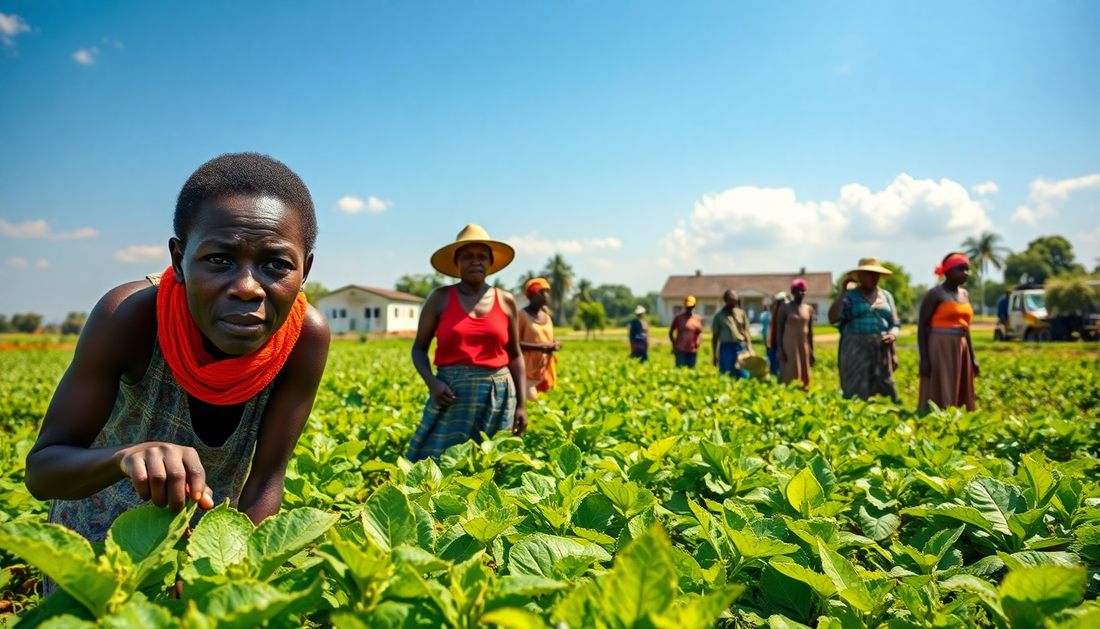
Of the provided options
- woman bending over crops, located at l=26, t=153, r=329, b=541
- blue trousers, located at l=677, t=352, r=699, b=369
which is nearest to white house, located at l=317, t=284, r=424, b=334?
blue trousers, located at l=677, t=352, r=699, b=369

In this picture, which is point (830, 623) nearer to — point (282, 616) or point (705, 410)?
point (282, 616)

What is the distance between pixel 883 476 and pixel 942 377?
461 centimetres

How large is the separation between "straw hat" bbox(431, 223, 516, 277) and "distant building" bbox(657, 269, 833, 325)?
57.2 metres

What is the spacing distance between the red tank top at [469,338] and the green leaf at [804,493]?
7.76ft

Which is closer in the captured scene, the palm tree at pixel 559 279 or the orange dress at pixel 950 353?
the orange dress at pixel 950 353

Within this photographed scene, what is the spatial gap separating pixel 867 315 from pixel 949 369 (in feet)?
3.04

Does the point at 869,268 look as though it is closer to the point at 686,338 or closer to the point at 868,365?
the point at 868,365

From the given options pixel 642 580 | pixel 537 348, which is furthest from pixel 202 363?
pixel 537 348

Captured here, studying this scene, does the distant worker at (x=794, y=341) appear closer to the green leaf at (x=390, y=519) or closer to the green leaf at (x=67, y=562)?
the green leaf at (x=390, y=519)

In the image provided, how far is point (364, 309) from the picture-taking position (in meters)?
55.1

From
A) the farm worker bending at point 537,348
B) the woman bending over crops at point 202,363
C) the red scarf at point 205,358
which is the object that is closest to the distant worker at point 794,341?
the farm worker bending at point 537,348

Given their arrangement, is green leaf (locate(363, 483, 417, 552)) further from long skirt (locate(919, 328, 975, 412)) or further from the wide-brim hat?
the wide-brim hat

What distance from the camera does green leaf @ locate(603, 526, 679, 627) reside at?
2.76 feet

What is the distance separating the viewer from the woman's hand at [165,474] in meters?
1.17
